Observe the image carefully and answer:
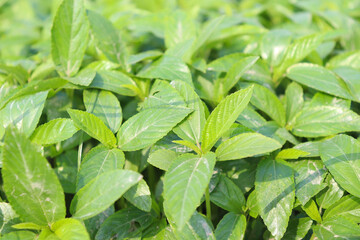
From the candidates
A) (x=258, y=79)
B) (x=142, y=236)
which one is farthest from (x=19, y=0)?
→ (x=142, y=236)

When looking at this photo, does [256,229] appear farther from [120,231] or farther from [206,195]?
[120,231]

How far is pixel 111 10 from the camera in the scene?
7.01ft

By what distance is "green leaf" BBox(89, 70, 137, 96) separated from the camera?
1.25 m

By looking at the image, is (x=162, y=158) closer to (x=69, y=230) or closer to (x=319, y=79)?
(x=69, y=230)

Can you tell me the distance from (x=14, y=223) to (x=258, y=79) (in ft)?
3.35

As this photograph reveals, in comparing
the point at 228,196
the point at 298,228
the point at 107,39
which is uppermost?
the point at 107,39

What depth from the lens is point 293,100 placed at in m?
1.32

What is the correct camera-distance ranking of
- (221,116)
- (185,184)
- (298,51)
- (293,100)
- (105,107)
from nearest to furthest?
1. (185,184)
2. (221,116)
3. (105,107)
4. (293,100)
5. (298,51)

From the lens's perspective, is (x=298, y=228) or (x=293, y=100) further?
(x=293, y=100)

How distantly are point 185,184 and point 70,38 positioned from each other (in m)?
0.82

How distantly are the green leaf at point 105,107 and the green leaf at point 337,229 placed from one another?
2.40ft

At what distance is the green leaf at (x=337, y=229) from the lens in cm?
98

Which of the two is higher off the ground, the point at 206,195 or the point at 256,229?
the point at 206,195

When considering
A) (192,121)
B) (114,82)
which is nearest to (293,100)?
(192,121)
